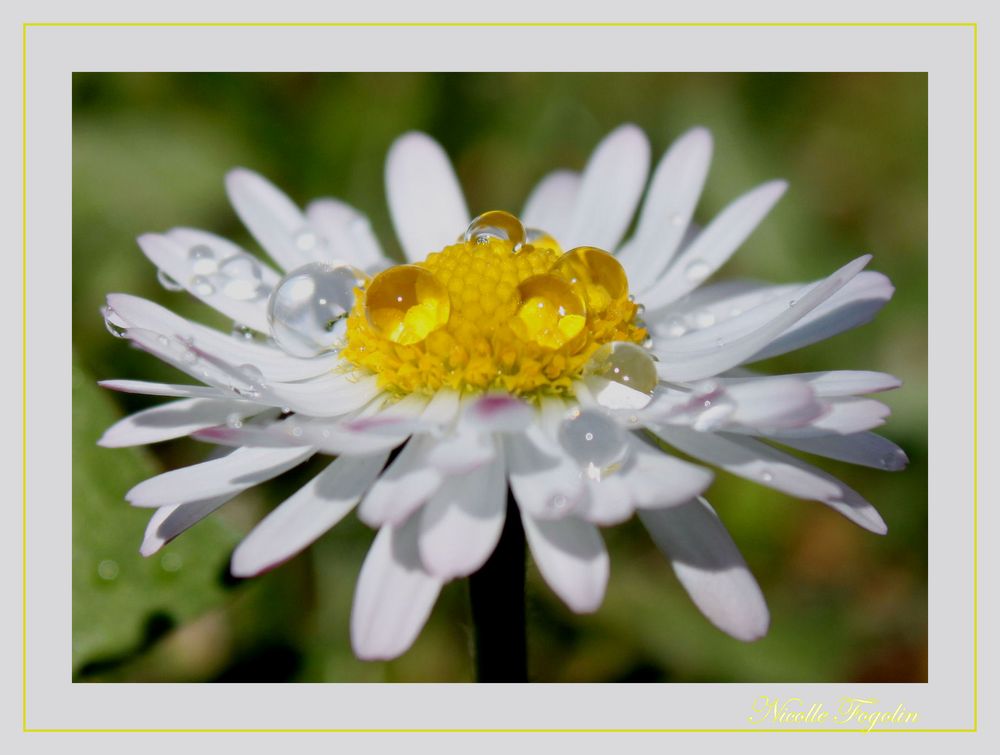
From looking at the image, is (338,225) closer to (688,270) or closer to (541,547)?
(688,270)

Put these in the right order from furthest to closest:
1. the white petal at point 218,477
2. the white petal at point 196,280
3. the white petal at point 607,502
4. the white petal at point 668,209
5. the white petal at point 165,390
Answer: the white petal at point 668,209 < the white petal at point 196,280 < the white petal at point 165,390 < the white petal at point 218,477 < the white petal at point 607,502

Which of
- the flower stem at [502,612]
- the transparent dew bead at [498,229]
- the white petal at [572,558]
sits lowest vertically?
the flower stem at [502,612]

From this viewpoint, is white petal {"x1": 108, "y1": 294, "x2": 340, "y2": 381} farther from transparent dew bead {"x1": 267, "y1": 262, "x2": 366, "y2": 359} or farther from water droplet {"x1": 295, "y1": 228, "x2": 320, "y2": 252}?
water droplet {"x1": 295, "y1": 228, "x2": 320, "y2": 252}

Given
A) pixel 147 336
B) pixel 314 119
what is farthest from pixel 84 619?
pixel 314 119

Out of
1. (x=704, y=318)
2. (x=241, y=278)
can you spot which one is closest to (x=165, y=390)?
(x=241, y=278)

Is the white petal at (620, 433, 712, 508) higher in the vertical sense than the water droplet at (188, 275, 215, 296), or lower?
lower

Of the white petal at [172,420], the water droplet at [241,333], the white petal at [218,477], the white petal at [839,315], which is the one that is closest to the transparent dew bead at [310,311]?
the water droplet at [241,333]

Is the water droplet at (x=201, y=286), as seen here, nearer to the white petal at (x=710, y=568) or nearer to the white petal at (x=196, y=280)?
the white petal at (x=196, y=280)

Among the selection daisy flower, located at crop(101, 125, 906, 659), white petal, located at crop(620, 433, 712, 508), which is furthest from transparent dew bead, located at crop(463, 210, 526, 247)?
white petal, located at crop(620, 433, 712, 508)
